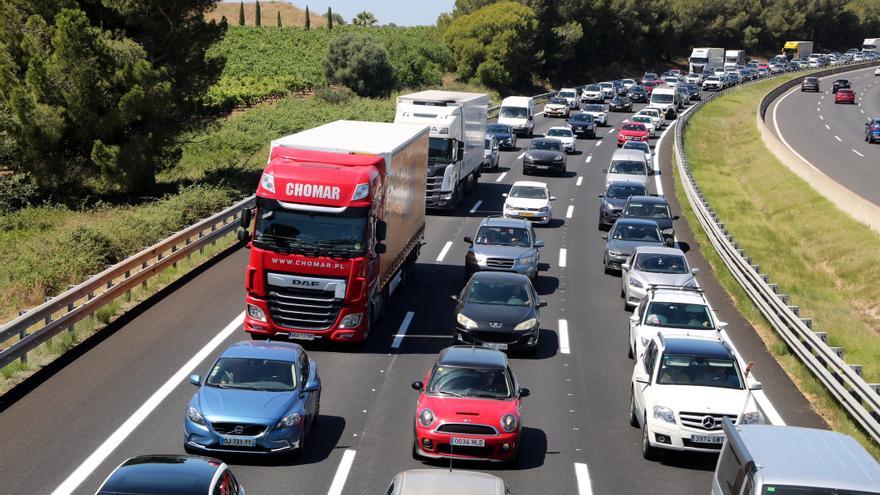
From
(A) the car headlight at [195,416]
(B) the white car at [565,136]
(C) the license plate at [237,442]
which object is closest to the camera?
(C) the license plate at [237,442]

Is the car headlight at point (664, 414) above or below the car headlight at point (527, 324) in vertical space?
above

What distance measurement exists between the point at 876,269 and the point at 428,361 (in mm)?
21101

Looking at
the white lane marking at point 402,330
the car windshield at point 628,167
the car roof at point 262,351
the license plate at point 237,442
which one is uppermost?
the car roof at point 262,351

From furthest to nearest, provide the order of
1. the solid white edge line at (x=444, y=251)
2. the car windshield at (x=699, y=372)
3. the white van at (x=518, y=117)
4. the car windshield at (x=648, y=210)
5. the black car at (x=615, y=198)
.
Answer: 1. the white van at (x=518, y=117)
2. the black car at (x=615, y=198)
3. the car windshield at (x=648, y=210)
4. the solid white edge line at (x=444, y=251)
5. the car windshield at (x=699, y=372)

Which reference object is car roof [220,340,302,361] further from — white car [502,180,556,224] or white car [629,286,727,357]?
white car [502,180,556,224]

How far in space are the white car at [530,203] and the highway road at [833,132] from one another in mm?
17525

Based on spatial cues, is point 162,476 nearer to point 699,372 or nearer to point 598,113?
point 699,372

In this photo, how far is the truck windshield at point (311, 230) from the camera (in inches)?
819

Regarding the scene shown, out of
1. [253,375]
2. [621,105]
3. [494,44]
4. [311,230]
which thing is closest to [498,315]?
[311,230]

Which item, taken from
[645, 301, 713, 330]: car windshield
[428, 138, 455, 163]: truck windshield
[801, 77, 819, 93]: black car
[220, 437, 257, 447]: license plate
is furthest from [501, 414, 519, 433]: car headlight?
[801, 77, 819, 93]: black car

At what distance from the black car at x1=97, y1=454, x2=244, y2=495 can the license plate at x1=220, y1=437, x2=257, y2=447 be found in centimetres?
314

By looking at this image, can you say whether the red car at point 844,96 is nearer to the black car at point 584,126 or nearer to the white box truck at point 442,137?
the black car at point 584,126

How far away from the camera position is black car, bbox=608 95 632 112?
87312 millimetres

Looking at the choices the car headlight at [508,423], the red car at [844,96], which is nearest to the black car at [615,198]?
the car headlight at [508,423]
